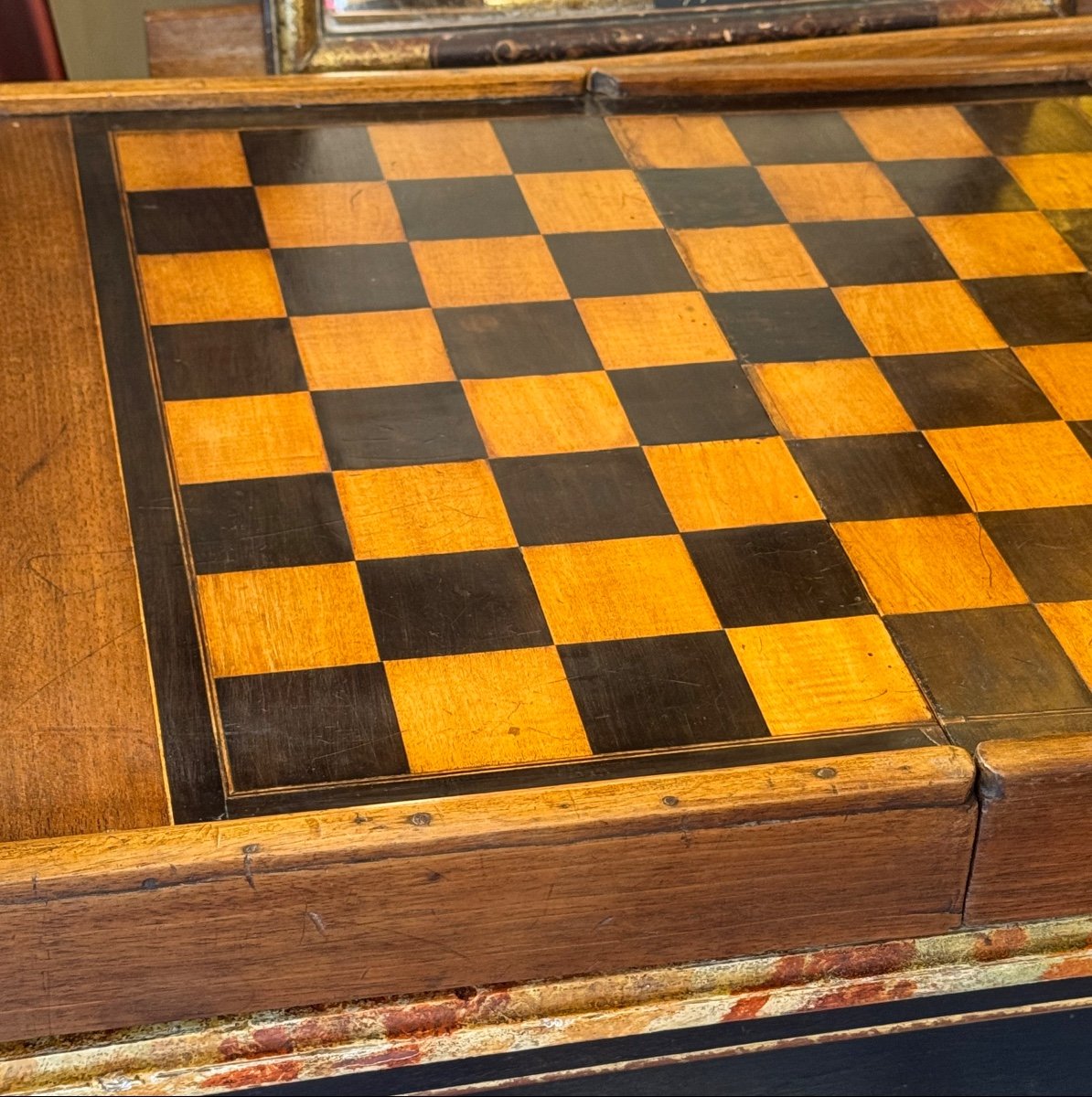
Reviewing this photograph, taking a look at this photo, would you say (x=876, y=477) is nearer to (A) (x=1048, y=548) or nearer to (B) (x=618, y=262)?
(A) (x=1048, y=548)

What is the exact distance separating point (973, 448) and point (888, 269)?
0.35 metres

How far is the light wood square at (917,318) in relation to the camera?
1780 millimetres

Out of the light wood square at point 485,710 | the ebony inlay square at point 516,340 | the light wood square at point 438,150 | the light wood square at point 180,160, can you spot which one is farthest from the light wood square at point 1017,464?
the light wood square at point 180,160

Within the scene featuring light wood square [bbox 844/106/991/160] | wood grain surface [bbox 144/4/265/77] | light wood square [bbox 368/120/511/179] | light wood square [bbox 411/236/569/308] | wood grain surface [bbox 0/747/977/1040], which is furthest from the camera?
wood grain surface [bbox 144/4/265/77]

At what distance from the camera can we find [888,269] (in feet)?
6.24

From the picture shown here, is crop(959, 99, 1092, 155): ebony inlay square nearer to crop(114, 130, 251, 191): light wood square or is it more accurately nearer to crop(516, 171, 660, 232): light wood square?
crop(516, 171, 660, 232): light wood square

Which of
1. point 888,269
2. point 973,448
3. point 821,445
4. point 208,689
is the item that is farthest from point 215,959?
point 888,269

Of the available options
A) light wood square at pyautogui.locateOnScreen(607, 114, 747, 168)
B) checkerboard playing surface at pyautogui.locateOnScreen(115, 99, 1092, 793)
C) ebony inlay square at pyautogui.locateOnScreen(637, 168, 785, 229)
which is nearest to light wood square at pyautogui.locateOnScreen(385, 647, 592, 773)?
checkerboard playing surface at pyautogui.locateOnScreen(115, 99, 1092, 793)

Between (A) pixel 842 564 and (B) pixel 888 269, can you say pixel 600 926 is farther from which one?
(B) pixel 888 269

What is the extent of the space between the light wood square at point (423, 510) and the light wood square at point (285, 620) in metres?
0.05

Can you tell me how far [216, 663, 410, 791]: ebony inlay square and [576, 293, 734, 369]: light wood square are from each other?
0.55 m

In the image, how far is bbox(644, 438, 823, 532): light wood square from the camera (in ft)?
4.99

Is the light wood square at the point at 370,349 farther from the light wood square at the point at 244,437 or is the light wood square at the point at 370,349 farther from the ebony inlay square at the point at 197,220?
the ebony inlay square at the point at 197,220

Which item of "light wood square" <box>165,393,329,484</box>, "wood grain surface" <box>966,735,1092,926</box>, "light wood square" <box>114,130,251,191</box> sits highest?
"light wood square" <box>114,130,251,191</box>
